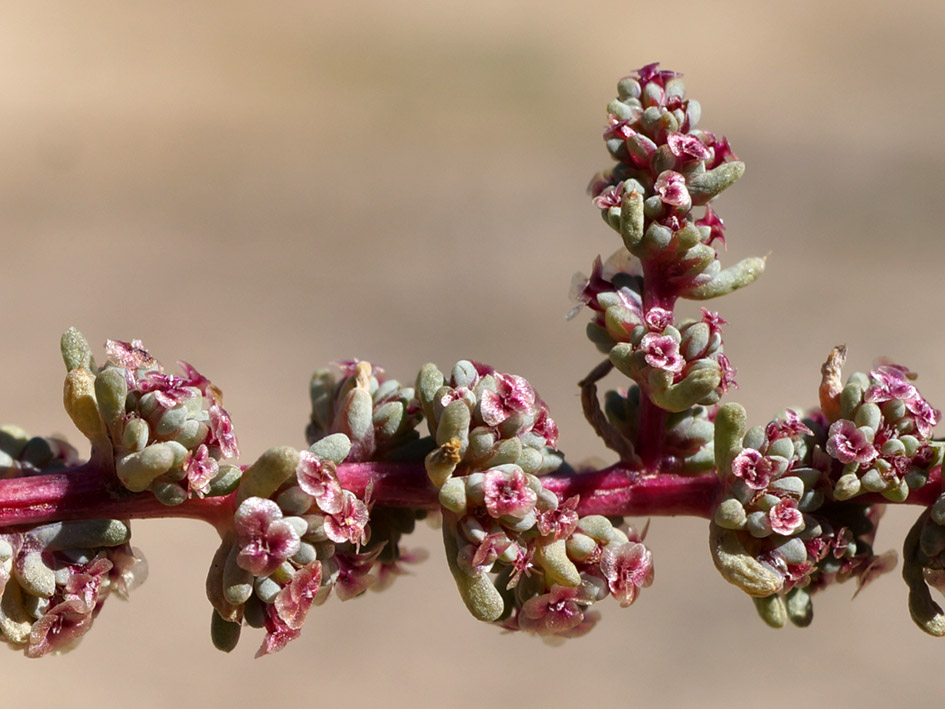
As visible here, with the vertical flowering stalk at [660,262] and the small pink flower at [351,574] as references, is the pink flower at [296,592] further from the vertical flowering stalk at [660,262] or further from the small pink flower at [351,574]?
the vertical flowering stalk at [660,262]

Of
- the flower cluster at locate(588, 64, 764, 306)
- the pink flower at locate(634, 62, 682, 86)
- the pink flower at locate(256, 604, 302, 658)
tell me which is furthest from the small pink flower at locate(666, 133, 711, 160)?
the pink flower at locate(256, 604, 302, 658)

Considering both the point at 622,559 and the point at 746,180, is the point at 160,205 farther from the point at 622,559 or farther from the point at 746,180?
the point at 622,559

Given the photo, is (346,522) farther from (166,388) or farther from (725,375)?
(725,375)

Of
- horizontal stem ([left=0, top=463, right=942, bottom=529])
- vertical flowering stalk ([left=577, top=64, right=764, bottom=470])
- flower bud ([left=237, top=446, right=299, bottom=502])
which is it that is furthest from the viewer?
vertical flowering stalk ([left=577, top=64, right=764, bottom=470])

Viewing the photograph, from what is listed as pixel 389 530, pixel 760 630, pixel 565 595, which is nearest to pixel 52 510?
pixel 389 530

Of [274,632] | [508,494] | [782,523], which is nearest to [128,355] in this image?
Answer: [274,632]

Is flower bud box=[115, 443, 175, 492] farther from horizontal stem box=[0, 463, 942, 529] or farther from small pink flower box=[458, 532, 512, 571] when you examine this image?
small pink flower box=[458, 532, 512, 571]
